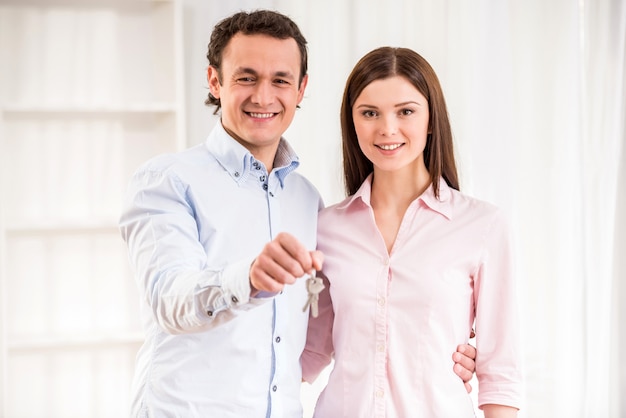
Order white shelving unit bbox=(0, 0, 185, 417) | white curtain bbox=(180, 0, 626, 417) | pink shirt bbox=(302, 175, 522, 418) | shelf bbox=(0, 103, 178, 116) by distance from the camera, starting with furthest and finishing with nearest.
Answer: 1. white curtain bbox=(180, 0, 626, 417)
2. white shelving unit bbox=(0, 0, 185, 417)
3. shelf bbox=(0, 103, 178, 116)
4. pink shirt bbox=(302, 175, 522, 418)

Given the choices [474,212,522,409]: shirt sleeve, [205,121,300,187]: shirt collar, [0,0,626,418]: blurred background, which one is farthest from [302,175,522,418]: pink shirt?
[0,0,626,418]: blurred background

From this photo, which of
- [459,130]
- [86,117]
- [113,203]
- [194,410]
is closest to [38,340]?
[113,203]

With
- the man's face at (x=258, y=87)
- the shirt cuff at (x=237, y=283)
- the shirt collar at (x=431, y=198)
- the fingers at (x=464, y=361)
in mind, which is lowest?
the fingers at (x=464, y=361)

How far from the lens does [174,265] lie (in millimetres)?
1604

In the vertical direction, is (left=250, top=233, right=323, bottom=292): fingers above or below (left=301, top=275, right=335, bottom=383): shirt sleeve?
above

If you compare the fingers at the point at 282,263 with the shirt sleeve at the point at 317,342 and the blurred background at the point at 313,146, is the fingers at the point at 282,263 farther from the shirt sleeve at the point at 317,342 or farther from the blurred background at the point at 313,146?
the blurred background at the point at 313,146

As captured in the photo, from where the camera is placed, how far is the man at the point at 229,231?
167 centimetres

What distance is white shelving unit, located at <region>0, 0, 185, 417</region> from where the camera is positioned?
3.37 meters

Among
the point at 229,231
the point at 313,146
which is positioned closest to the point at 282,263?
the point at 229,231

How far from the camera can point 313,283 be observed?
1.37 metres

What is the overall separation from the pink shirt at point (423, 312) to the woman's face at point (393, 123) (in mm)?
120

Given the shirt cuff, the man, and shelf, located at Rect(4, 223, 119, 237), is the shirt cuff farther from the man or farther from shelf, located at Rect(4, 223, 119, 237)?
shelf, located at Rect(4, 223, 119, 237)

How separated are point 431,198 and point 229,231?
0.51 meters

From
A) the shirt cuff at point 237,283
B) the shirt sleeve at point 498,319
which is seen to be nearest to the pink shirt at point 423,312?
the shirt sleeve at point 498,319
